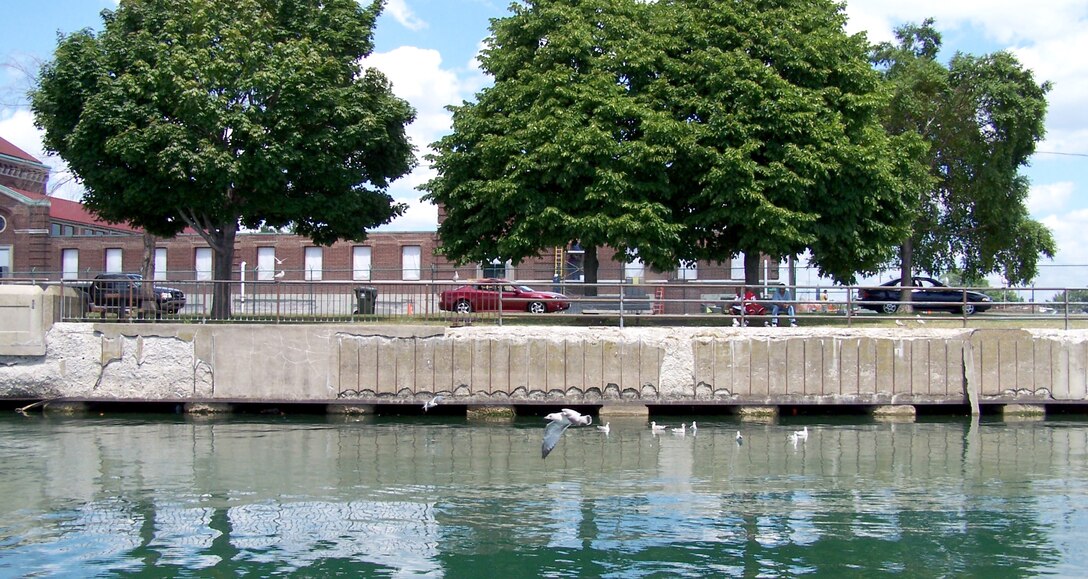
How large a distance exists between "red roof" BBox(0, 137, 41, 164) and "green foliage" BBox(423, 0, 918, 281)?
46287 millimetres

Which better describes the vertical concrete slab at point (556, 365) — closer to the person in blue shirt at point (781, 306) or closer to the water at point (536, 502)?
the water at point (536, 502)

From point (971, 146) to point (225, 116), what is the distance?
106ft

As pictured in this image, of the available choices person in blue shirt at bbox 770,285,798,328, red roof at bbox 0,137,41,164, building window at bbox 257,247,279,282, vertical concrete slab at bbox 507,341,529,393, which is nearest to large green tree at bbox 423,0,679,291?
person in blue shirt at bbox 770,285,798,328

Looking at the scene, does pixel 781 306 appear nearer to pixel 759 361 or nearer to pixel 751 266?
pixel 759 361

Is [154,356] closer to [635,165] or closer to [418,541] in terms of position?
[418,541]

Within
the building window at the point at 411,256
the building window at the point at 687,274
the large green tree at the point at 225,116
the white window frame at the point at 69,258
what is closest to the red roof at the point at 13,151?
the white window frame at the point at 69,258

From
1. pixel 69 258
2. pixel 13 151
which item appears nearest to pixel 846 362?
pixel 69 258

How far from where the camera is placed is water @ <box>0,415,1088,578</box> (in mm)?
10711

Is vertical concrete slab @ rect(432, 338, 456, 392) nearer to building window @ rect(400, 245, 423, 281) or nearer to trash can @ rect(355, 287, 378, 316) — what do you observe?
trash can @ rect(355, 287, 378, 316)

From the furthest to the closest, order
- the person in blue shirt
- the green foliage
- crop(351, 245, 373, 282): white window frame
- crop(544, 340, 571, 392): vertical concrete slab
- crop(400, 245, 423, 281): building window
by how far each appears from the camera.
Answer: crop(351, 245, 373, 282): white window frame → crop(400, 245, 423, 281): building window → the green foliage → the person in blue shirt → crop(544, 340, 571, 392): vertical concrete slab

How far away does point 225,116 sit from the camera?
26422 millimetres

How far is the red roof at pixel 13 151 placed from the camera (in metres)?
65.4

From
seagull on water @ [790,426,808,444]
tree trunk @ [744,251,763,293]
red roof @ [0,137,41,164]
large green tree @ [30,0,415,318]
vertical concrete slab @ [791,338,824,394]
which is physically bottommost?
seagull on water @ [790,426,808,444]

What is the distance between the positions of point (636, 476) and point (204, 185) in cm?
1736
